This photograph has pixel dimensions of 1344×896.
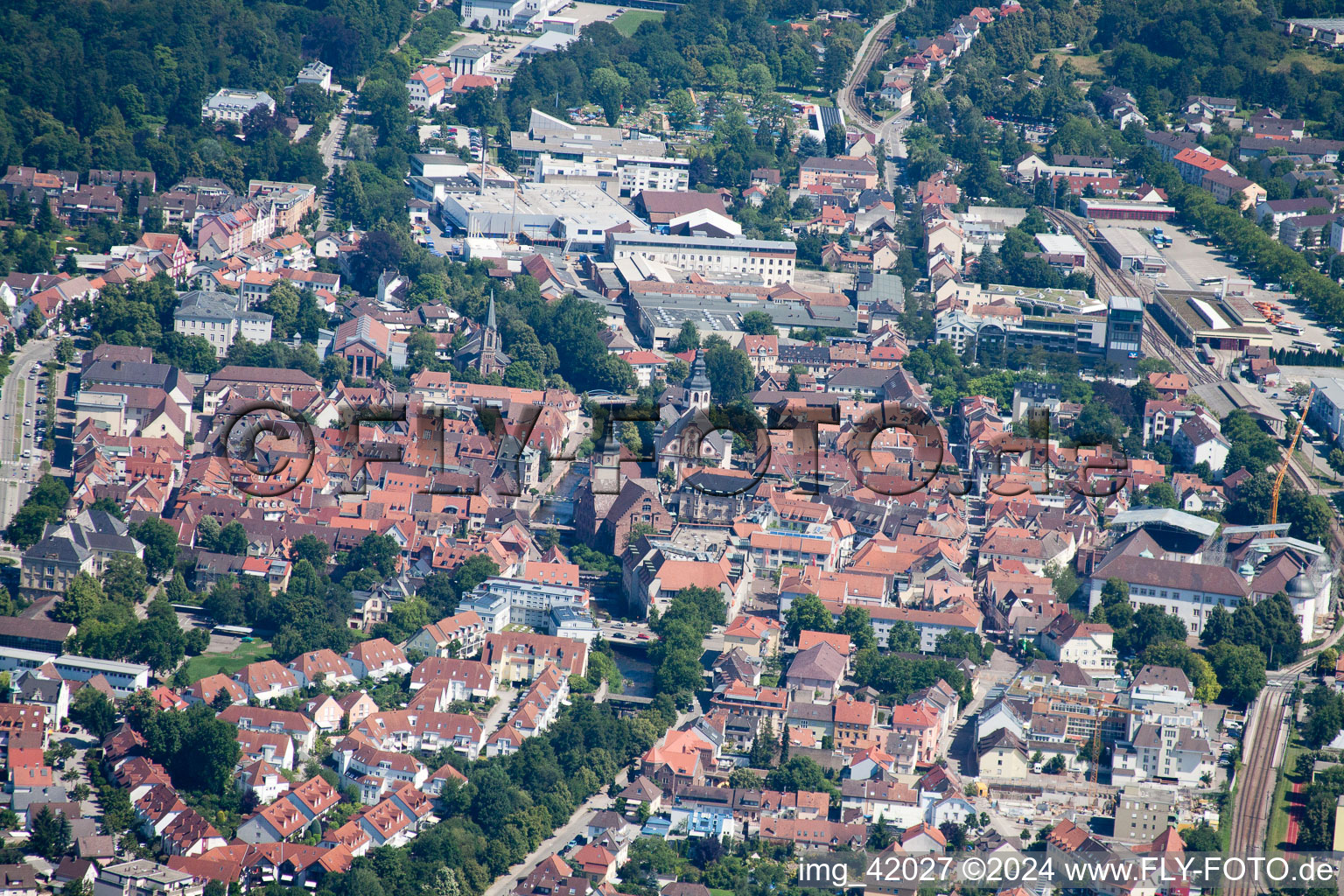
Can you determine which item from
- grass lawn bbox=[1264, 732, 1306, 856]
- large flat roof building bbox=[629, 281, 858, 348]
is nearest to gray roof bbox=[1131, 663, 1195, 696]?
grass lawn bbox=[1264, 732, 1306, 856]

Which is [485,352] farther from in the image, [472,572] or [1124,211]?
[1124,211]

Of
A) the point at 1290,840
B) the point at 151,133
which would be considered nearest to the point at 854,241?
the point at 151,133

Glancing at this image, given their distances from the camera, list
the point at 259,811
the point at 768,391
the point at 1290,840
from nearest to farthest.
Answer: the point at 259,811 < the point at 1290,840 < the point at 768,391

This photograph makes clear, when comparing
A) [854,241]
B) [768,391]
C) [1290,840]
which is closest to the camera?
[1290,840]

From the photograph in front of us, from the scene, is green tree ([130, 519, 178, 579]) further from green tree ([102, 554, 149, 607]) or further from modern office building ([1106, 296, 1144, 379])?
modern office building ([1106, 296, 1144, 379])

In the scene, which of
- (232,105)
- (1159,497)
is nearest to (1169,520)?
(1159,497)

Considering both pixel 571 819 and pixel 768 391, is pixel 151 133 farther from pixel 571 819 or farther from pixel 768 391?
pixel 571 819

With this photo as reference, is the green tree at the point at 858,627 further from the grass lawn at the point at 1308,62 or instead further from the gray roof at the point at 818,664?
the grass lawn at the point at 1308,62
